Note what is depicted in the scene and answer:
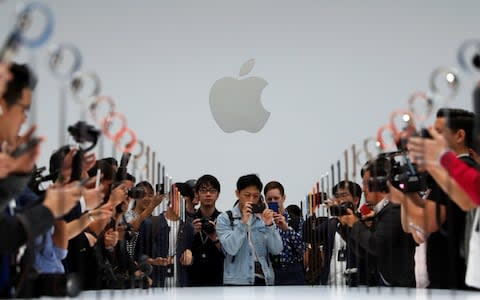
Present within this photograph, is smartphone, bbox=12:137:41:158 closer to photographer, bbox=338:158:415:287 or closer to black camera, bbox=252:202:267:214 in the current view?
photographer, bbox=338:158:415:287

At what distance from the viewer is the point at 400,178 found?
2.77 m

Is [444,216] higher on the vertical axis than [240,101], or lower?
lower

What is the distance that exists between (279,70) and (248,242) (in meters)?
2.70

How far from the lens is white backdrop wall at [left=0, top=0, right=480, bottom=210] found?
6707mm

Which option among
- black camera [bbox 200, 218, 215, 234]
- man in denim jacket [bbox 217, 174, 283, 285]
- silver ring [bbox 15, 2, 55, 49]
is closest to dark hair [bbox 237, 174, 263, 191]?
man in denim jacket [bbox 217, 174, 283, 285]

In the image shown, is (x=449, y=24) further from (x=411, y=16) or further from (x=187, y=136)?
(x=187, y=136)

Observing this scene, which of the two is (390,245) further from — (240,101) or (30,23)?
(240,101)

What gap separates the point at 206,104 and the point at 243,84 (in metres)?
0.41

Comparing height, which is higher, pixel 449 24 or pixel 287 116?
pixel 449 24

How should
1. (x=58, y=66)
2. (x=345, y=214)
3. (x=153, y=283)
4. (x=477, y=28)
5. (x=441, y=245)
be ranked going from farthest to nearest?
(x=477, y=28)
(x=153, y=283)
(x=345, y=214)
(x=441, y=245)
(x=58, y=66)

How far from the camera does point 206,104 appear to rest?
6.85 meters

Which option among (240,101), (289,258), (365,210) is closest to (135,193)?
(365,210)

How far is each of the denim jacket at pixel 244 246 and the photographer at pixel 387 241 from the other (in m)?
0.94

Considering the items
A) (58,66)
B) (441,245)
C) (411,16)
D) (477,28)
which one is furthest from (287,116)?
(58,66)
